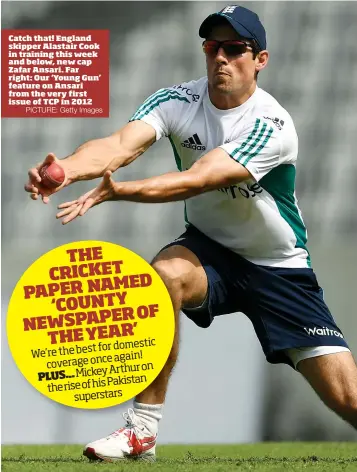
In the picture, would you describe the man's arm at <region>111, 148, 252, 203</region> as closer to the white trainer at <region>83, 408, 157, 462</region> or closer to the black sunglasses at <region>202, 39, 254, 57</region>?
the black sunglasses at <region>202, 39, 254, 57</region>

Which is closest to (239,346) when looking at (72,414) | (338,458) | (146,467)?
(72,414)

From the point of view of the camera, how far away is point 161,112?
625cm

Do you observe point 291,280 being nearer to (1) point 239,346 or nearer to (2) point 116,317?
(2) point 116,317

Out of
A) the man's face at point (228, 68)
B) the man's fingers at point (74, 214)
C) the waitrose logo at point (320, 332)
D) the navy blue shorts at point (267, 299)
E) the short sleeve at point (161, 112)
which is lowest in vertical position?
the waitrose logo at point (320, 332)

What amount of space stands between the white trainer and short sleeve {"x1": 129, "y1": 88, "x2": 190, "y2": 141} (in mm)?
1575

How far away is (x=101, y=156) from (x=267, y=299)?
1.27 m

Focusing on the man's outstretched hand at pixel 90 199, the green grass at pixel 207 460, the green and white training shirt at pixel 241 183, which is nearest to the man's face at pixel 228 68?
the green and white training shirt at pixel 241 183

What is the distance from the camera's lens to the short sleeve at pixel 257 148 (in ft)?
19.0

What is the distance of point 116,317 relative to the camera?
6.25 meters

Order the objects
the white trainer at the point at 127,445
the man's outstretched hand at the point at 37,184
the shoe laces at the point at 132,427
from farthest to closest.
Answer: the shoe laces at the point at 132,427
the white trainer at the point at 127,445
the man's outstretched hand at the point at 37,184

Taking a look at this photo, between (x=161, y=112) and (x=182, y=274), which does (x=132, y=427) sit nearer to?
(x=182, y=274)

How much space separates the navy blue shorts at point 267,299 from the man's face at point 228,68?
89cm

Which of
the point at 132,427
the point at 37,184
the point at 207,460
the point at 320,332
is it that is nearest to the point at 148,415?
the point at 132,427

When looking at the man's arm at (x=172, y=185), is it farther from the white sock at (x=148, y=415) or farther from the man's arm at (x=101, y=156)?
the white sock at (x=148, y=415)
